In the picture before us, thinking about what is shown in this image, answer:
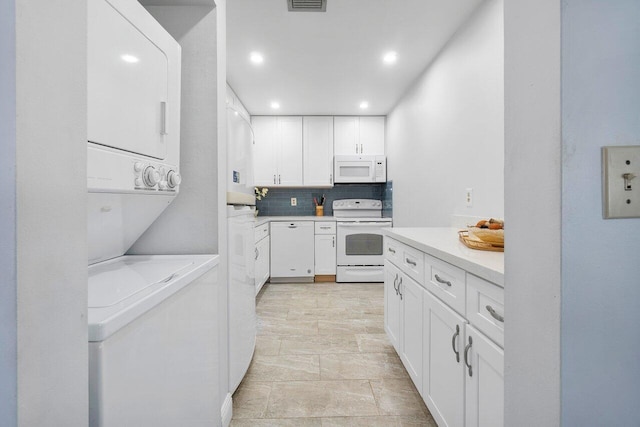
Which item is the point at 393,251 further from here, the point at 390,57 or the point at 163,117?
the point at 390,57

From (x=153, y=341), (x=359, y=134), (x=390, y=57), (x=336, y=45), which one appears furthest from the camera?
(x=359, y=134)

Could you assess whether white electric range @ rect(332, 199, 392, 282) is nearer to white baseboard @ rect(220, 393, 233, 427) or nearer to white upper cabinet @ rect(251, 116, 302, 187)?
white upper cabinet @ rect(251, 116, 302, 187)

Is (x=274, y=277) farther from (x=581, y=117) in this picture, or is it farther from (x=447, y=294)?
(x=581, y=117)

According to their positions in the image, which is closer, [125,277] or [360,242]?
[125,277]

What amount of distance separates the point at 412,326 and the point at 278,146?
334cm

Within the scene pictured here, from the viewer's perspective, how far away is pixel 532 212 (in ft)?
1.85

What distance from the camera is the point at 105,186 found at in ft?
2.81

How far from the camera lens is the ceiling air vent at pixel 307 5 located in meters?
1.98

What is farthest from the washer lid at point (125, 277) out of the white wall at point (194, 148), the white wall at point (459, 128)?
the white wall at point (459, 128)

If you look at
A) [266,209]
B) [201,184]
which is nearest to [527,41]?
[201,184]

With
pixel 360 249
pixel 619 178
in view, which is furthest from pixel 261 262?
pixel 619 178

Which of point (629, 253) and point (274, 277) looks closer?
point (629, 253)

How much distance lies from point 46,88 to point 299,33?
233cm

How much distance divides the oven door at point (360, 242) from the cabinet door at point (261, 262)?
0.94m
